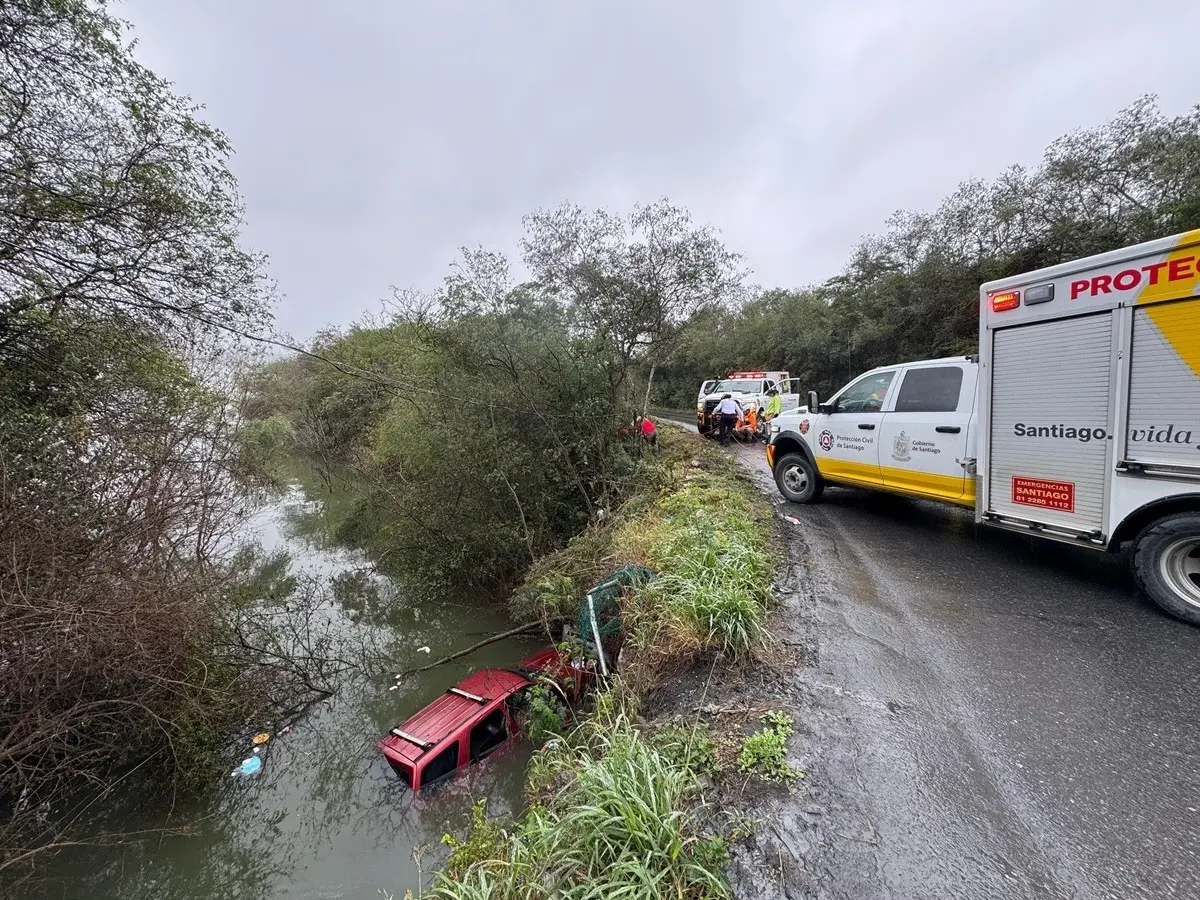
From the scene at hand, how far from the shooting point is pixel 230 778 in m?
5.65

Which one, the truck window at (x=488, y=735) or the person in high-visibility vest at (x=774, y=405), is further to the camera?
the person in high-visibility vest at (x=774, y=405)

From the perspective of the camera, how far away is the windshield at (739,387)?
16344mm

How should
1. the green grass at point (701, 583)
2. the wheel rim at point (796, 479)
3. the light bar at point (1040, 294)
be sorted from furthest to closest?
the wheel rim at point (796, 479)
the light bar at point (1040, 294)
the green grass at point (701, 583)

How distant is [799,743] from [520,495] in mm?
7622

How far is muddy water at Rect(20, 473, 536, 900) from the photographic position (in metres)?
4.64

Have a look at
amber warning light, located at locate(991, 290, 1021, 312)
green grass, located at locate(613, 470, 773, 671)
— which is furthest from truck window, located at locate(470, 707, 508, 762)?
amber warning light, located at locate(991, 290, 1021, 312)

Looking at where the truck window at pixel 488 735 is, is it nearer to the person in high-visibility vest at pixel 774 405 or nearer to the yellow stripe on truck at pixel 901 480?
the yellow stripe on truck at pixel 901 480

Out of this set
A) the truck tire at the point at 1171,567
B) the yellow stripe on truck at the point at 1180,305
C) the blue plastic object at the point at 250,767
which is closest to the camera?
the yellow stripe on truck at the point at 1180,305

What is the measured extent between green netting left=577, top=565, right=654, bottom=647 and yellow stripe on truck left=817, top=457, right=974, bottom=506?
3.21 m

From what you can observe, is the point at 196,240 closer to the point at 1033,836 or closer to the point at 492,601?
Result: the point at 492,601

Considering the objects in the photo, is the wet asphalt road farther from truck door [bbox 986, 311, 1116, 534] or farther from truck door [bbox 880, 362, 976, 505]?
truck door [bbox 880, 362, 976, 505]

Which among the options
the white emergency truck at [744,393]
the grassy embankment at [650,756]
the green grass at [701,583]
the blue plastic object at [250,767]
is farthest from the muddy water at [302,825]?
the white emergency truck at [744,393]

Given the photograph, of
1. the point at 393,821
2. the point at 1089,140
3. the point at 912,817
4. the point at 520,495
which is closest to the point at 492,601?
the point at 520,495

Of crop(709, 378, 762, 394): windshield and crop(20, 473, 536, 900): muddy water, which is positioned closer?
crop(20, 473, 536, 900): muddy water
